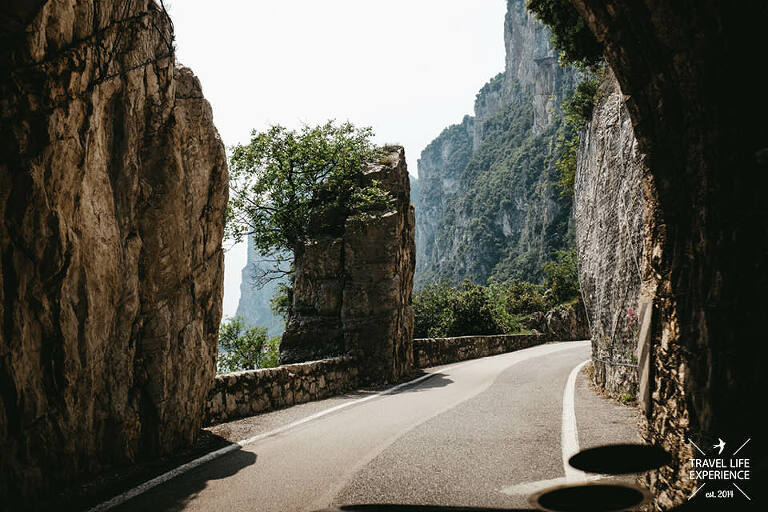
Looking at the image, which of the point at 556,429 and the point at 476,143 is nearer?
the point at 556,429

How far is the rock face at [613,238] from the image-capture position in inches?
313

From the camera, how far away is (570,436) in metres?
5.80

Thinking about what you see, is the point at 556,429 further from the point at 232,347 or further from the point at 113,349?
the point at 232,347

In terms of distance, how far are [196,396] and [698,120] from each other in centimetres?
620

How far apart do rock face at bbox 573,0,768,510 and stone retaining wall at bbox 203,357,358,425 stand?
6333 mm

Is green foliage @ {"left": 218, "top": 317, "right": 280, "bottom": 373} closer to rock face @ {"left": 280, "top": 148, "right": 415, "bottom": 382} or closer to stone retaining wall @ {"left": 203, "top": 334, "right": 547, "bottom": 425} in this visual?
rock face @ {"left": 280, "top": 148, "right": 415, "bottom": 382}

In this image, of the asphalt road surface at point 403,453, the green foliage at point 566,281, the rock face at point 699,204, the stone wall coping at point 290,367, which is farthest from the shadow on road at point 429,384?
the green foliage at point 566,281

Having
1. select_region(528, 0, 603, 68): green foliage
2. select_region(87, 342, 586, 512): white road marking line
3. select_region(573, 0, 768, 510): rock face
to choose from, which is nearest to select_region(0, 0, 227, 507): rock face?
select_region(87, 342, 586, 512): white road marking line

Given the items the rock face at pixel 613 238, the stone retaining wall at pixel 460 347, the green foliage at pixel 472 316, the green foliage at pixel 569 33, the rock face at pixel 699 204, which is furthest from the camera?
the green foliage at pixel 472 316

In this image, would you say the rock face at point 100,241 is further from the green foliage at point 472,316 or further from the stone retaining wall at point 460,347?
the green foliage at point 472,316

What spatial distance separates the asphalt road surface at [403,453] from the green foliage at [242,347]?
43.2 feet

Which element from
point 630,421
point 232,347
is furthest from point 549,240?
point 630,421

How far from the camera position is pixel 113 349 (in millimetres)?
5191

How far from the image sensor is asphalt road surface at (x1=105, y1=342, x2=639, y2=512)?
400cm
